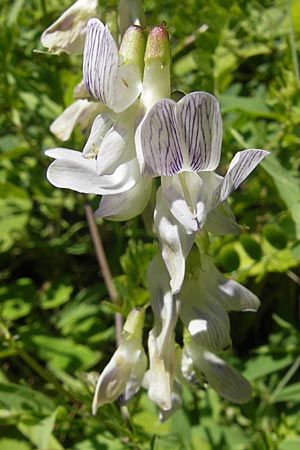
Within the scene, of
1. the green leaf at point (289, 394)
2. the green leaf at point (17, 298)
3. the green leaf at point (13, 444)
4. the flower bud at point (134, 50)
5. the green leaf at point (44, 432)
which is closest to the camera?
the flower bud at point (134, 50)

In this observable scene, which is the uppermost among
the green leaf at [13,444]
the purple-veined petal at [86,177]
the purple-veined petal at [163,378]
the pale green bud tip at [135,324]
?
the purple-veined petal at [86,177]

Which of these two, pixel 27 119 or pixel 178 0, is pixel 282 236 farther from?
pixel 27 119

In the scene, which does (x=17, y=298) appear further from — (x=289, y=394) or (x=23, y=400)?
(x=289, y=394)

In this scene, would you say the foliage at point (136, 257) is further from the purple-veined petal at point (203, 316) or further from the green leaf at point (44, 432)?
the purple-veined petal at point (203, 316)

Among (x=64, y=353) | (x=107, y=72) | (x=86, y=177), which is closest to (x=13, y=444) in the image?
(x=64, y=353)

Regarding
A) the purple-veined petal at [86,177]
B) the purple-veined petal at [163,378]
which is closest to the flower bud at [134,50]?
the purple-veined petal at [86,177]

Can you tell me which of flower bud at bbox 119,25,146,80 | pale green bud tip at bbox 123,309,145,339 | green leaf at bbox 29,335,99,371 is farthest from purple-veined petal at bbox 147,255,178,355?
green leaf at bbox 29,335,99,371

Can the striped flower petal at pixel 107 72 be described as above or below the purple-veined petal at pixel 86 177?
above
